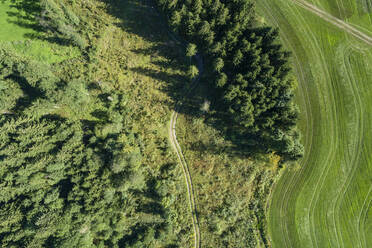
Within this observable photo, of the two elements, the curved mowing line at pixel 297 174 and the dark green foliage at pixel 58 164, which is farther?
the curved mowing line at pixel 297 174

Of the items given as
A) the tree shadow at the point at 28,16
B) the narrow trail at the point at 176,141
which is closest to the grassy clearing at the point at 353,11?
the narrow trail at the point at 176,141

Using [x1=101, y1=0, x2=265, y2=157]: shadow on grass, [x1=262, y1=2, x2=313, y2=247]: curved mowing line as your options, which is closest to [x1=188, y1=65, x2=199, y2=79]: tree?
[x1=101, y1=0, x2=265, y2=157]: shadow on grass

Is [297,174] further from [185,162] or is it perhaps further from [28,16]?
[28,16]

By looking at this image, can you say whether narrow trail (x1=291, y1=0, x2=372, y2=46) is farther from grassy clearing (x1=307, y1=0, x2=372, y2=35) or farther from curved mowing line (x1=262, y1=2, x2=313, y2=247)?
curved mowing line (x1=262, y1=2, x2=313, y2=247)

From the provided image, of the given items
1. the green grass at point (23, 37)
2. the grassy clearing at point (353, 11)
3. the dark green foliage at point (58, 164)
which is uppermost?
the grassy clearing at point (353, 11)

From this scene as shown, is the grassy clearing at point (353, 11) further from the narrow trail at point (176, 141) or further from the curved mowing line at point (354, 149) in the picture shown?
the narrow trail at point (176, 141)

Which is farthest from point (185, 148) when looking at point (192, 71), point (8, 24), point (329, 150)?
point (8, 24)
